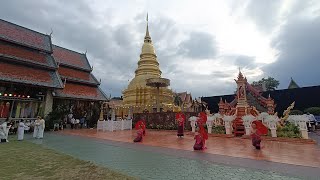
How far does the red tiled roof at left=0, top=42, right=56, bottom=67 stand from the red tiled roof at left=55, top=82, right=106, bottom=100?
8.30ft

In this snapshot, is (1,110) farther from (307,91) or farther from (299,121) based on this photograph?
(307,91)

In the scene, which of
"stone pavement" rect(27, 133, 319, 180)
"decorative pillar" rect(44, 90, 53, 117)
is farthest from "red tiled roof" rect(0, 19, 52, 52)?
"stone pavement" rect(27, 133, 319, 180)

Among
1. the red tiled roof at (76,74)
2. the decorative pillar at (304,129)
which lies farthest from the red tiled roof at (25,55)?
the decorative pillar at (304,129)

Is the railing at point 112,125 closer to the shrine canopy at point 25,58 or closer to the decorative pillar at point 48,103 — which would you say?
the decorative pillar at point 48,103

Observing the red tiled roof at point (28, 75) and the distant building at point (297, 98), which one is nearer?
the red tiled roof at point (28, 75)

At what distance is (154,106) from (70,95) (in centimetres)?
907

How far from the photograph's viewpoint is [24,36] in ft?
58.2

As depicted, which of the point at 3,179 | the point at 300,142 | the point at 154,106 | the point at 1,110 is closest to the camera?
the point at 3,179

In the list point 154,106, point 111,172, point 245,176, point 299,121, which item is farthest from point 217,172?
point 154,106

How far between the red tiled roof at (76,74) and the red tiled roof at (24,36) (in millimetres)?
2434

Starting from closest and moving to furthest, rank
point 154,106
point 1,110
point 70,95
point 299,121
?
point 299,121
point 1,110
point 70,95
point 154,106

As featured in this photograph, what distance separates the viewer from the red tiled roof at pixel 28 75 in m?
14.5

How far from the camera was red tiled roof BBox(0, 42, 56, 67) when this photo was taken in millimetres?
15366

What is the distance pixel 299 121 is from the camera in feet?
35.7
